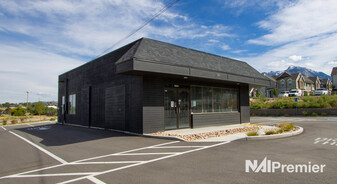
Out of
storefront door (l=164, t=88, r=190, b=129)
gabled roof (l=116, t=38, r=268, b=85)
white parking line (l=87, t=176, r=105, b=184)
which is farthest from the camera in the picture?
storefront door (l=164, t=88, r=190, b=129)

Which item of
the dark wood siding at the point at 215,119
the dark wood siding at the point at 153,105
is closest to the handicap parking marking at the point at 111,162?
the dark wood siding at the point at 153,105

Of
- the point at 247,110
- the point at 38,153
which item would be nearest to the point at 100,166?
the point at 38,153

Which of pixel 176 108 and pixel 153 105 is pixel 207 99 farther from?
pixel 153 105

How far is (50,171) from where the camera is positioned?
5773 millimetres

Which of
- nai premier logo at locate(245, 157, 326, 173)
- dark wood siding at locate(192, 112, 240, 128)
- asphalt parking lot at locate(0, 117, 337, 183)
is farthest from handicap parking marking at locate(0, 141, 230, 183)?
Answer: dark wood siding at locate(192, 112, 240, 128)

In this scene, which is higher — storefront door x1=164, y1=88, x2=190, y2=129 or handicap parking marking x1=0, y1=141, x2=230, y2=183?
Answer: storefront door x1=164, y1=88, x2=190, y2=129

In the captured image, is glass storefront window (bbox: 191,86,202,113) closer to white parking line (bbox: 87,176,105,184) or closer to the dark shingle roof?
the dark shingle roof

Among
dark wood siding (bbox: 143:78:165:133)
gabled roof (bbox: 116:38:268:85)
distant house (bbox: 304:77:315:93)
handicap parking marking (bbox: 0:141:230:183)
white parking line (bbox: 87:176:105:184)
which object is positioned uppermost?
distant house (bbox: 304:77:315:93)

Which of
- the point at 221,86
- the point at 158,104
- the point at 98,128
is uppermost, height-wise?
the point at 221,86

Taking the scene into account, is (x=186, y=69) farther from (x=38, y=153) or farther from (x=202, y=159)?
(x=38, y=153)

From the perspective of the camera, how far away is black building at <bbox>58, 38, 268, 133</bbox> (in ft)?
38.7

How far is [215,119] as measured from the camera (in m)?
15.9

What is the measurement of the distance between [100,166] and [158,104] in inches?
270

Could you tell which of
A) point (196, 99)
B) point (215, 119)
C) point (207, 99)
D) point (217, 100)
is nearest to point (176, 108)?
point (196, 99)
